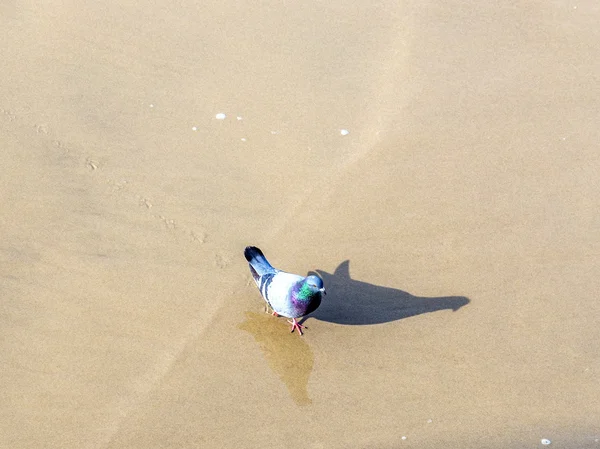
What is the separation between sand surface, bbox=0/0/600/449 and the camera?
4102mm

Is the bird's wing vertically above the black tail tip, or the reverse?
the black tail tip

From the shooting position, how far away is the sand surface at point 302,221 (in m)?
4.10

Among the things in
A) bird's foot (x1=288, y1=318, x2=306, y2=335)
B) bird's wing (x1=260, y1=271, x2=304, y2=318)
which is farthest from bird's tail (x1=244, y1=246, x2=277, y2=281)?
bird's foot (x1=288, y1=318, x2=306, y2=335)

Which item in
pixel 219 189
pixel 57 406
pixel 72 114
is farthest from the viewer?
pixel 72 114

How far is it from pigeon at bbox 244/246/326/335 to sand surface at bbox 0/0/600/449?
234 millimetres

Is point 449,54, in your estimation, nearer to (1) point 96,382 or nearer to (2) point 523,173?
(2) point 523,173

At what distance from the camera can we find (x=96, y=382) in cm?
414

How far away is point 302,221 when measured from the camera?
16.8ft

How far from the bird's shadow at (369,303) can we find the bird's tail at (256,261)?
440 mm

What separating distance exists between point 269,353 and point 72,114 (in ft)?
8.75

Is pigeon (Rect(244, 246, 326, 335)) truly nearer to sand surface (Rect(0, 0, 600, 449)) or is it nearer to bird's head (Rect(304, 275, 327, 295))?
bird's head (Rect(304, 275, 327, 295))

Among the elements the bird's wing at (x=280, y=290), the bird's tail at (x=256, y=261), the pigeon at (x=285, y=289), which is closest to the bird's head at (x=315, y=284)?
the pigeon at (x=285, y=289)

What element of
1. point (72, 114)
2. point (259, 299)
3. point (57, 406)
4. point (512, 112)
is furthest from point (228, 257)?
point (512, 112)

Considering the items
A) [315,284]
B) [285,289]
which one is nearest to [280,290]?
[285,289]
